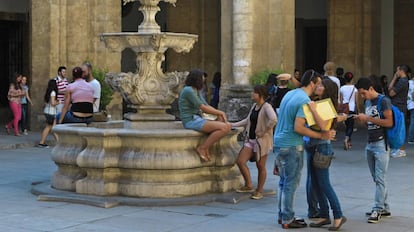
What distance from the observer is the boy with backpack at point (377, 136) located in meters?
9.27

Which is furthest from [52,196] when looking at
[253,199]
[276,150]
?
[276,150]

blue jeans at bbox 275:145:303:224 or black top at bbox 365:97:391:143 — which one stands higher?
black top at bbox 365:97:391:143

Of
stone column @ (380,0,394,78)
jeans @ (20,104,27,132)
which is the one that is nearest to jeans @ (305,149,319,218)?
jeans @ (20,104,27,132)

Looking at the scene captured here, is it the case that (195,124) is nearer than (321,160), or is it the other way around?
(321,160)

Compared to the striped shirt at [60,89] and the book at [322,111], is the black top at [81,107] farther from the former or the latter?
the book at [322,111]

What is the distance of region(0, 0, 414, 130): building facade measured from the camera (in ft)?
65.9

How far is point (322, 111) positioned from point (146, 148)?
2746mm

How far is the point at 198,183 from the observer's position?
1075 centimetres

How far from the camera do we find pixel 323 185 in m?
8.81

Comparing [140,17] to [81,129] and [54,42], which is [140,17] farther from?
[81,129]

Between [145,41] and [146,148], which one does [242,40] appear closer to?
[145,41]

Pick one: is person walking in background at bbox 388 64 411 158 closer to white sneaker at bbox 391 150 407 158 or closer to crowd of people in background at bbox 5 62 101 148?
white sneaker at bbox 391 150 407 158

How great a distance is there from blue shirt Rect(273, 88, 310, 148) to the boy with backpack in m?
0.86

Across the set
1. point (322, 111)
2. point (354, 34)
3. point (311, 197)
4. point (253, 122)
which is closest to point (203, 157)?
point (253, 122)
